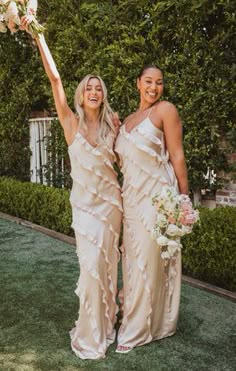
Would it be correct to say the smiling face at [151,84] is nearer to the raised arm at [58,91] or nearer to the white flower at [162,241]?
the raised arm at [58,91]

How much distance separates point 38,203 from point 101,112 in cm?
461

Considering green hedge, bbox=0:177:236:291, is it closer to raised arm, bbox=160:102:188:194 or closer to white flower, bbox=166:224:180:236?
raised arm, bbox=160:102:188:194

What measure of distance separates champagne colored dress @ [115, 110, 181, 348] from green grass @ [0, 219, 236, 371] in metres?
0.21

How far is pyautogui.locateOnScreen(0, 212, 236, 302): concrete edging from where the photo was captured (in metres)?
4.25

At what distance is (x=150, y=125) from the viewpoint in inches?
118

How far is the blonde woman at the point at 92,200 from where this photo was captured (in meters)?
3.02

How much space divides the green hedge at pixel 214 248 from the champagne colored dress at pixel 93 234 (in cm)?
Result: 167

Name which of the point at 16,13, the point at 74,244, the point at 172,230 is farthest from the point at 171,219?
the point at 74,244

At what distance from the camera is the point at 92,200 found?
121 inches

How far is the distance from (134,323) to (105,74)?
12.5 ft

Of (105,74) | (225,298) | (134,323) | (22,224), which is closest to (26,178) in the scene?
(22,224)

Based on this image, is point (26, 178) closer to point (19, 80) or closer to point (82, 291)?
point (19, 80)

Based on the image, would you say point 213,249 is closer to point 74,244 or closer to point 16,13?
point 74,244

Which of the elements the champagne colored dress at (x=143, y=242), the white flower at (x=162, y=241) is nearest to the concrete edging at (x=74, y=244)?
the champagne colored dress at (x=143, y=242)
